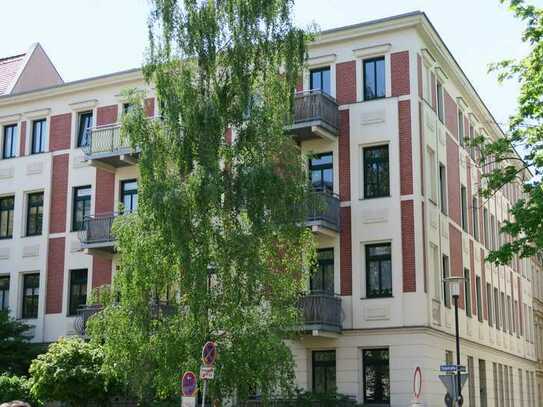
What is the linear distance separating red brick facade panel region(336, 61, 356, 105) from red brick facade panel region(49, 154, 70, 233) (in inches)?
449

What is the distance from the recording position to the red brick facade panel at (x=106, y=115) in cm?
3316

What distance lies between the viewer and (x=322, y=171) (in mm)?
28797

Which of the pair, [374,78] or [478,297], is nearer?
[374,78]

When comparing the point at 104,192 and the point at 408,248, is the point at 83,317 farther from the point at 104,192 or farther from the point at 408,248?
the point at 408,248

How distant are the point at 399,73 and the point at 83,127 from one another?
13.0 meters

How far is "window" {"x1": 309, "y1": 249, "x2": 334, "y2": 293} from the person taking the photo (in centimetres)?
2806

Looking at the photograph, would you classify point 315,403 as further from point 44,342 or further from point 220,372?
point 44,342

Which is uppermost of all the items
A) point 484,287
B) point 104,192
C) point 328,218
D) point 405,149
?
point 405,149

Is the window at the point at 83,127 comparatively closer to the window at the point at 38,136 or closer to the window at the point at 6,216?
the window at the point at 38,136

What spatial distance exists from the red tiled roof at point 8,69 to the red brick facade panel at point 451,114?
62.2 ft

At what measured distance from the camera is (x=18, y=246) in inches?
1346

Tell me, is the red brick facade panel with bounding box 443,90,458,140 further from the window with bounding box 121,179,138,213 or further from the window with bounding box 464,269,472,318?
the window with bounding box 121,179,138,213

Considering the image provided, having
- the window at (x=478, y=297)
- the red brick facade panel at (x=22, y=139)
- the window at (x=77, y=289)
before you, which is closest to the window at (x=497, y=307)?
the window at (x=478, y=297)

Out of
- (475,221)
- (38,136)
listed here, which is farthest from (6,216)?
(475,221)
